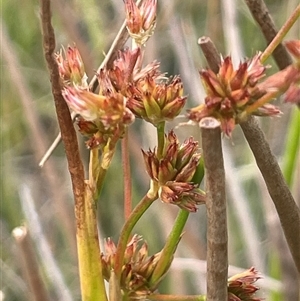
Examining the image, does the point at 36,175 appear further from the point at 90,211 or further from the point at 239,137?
the point at 90,211

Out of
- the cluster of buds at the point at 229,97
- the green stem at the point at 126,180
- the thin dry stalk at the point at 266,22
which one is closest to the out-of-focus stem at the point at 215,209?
the cluster of buds at the point at 229,97

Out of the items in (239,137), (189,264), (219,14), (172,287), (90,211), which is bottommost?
(172,287)

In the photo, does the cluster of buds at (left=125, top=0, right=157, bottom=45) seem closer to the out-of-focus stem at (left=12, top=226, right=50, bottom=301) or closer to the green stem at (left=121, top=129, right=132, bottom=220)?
the green stem at (left=121, top=129, right=132, bottom=220)

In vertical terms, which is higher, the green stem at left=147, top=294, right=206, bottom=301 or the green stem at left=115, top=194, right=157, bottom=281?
the green stem at left=115, top=194, right=157, bottom=281

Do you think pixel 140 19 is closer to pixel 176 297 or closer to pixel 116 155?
pixel 176 297

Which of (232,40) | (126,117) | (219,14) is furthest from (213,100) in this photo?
(219,14)

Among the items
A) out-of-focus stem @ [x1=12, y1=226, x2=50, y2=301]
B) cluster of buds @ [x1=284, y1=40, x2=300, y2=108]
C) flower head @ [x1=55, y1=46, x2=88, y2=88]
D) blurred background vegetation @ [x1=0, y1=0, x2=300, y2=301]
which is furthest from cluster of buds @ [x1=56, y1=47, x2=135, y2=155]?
blurred background vegetation @ [x1=0, y1=0, x2=300, y2=301]
